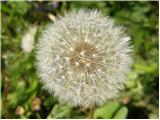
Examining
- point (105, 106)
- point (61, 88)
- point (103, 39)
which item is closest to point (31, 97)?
point (105, 106)

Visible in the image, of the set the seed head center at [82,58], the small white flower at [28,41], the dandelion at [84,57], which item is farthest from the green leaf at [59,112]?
the seed head center at [82,58]

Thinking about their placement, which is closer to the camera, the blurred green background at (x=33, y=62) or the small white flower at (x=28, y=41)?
the blurred green background at (x=33, y=62)

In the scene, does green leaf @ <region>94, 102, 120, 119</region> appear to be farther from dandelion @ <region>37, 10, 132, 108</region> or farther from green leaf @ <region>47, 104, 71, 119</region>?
dandelion @ <region>37, 10, 132, 108</region>

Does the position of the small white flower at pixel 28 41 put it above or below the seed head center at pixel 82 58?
above

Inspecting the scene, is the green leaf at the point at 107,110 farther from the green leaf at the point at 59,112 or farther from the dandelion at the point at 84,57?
the dandelion at the point at 84,57

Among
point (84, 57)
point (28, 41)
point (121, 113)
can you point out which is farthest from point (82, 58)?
point (28, 41)

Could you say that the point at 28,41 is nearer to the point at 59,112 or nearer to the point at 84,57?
the point at 59,112

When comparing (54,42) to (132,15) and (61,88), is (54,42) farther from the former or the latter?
(132,15)
